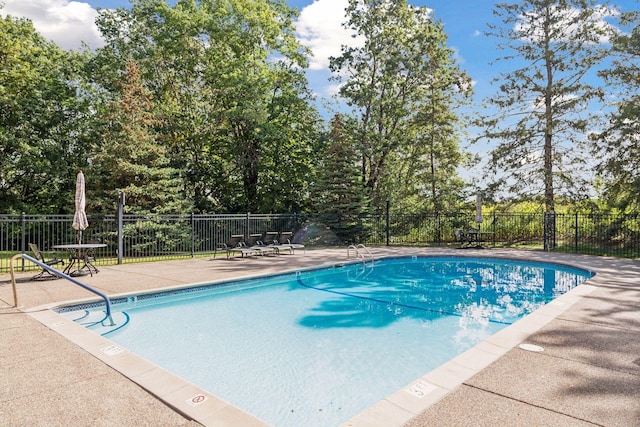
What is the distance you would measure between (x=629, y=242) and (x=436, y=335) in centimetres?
1579

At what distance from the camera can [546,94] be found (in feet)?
66.3

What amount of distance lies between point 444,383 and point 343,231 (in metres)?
16.7

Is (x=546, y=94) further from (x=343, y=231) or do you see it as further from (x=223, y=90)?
(x=223, y=90)

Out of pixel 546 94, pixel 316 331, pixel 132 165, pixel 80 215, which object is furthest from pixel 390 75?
pixel 316 331

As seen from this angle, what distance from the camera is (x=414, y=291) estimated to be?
373 inches

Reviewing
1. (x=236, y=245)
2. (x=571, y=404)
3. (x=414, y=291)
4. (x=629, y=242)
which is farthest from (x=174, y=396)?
(x=629, y=242)

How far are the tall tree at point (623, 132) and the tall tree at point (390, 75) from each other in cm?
769

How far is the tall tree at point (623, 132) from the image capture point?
16438 mm

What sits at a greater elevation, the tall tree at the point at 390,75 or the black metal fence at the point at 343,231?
the tall tree at the point at 390,75

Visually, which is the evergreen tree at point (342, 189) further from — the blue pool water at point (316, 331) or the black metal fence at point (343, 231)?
the blue pool water at point (316, 331)

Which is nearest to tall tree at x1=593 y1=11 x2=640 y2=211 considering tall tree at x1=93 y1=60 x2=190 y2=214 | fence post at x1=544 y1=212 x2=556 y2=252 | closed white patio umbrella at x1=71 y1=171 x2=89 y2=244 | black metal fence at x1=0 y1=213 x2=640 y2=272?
black metal fence at x1=0 y1=213 x2=640 y2=272

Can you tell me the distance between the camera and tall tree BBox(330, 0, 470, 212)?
22312 mm

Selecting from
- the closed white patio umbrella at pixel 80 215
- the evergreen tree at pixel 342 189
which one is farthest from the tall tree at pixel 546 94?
the closed white patio umbrella at pixel 80 215

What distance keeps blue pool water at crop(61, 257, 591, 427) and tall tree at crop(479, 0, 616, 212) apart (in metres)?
11.0
